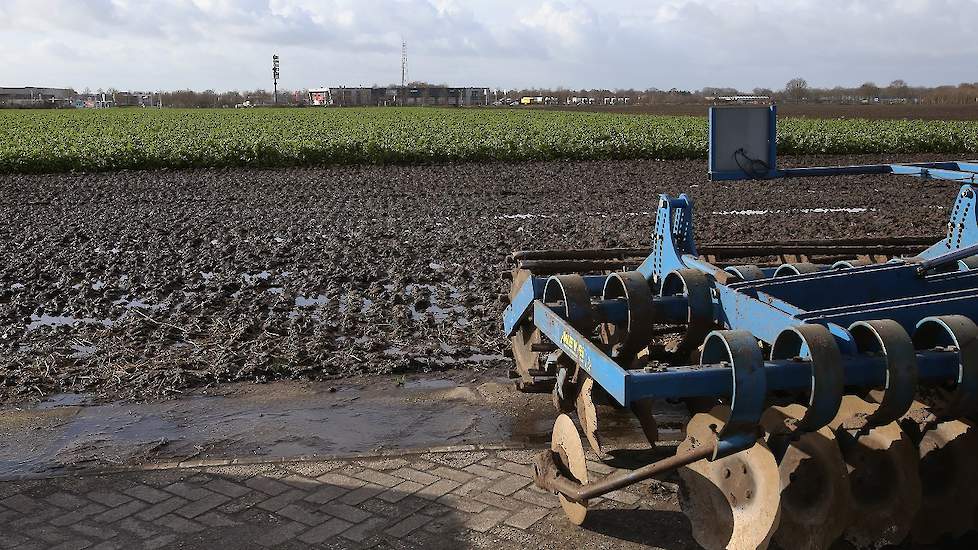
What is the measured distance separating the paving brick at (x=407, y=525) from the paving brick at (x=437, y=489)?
22cm

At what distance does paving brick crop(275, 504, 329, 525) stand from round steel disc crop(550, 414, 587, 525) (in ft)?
3.55

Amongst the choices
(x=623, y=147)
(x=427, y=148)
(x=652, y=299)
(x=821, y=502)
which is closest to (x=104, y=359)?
(x=652, y=299)

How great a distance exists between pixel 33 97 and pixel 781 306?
105m

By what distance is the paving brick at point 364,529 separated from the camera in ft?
13.8

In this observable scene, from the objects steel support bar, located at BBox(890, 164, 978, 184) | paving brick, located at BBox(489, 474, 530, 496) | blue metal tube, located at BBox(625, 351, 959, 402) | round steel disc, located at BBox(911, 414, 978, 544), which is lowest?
paving brick, located at BBox(489, 474, 530, 496)

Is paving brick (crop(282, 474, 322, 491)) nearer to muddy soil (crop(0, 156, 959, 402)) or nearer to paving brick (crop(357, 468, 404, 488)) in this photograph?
paving brick (crop(357, 468, 404, 488))

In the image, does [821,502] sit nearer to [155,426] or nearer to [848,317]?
[848,317]

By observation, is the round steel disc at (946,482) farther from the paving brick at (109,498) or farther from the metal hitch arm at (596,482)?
the paving brick at (109,498)

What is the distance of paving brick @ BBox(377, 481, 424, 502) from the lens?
4.60 m

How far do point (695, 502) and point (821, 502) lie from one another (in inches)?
19.4

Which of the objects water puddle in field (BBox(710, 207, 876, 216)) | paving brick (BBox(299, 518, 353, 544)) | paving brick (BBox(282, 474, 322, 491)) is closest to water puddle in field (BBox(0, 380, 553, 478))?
paving brick (BBox(282, 474, 322, 491))

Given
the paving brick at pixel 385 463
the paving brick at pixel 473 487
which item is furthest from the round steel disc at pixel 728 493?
the paving brick at pixel 385 463

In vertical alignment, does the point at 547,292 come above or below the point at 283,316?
above

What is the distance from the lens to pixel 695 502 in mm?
4027
